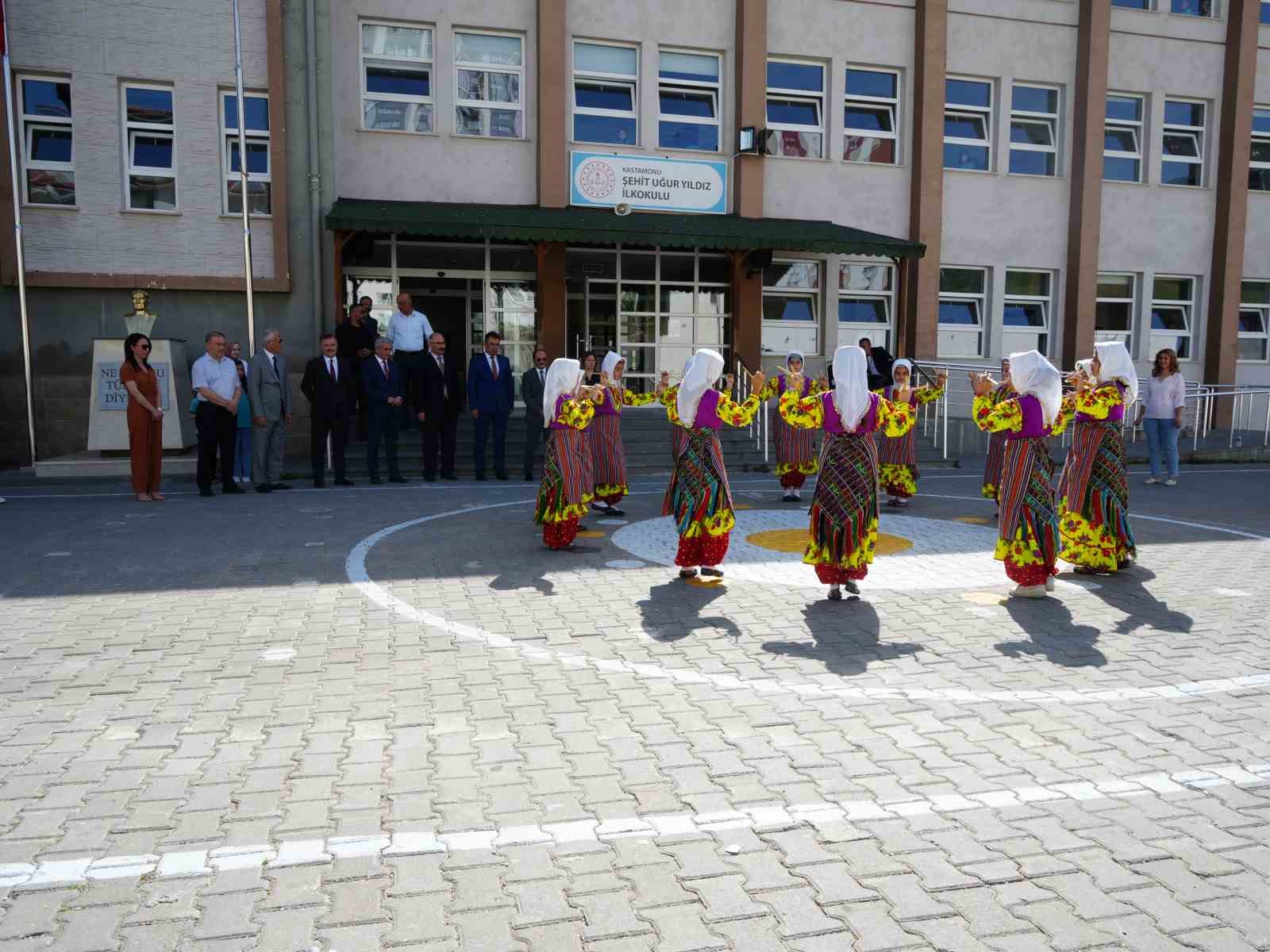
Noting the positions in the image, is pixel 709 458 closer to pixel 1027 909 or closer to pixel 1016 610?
pixel 1016 610

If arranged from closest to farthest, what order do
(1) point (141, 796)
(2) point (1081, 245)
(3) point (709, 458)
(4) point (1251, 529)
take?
1. (1) point (141, 796)
2. (3) point (709, 458)
3. (4) point (1251, 529)
4. (2) point (1081, 245)

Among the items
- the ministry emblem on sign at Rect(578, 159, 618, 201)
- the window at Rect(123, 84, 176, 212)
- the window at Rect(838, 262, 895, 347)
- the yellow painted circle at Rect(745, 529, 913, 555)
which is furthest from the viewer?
the window at Rect(838, 262, 895, 347)

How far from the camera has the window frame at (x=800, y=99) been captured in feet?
64.6

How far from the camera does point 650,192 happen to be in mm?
18859

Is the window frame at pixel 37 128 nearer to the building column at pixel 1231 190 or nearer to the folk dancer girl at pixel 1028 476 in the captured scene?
the folk dancer girl at pixel 1028 476

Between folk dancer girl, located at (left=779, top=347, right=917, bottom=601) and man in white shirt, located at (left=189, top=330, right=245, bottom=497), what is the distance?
8184mm

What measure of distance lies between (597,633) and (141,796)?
293 centimetres

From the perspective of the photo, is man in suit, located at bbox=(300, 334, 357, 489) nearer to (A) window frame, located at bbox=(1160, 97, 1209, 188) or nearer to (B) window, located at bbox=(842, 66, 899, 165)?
(B) window, located at bbox=(842, 66, 899, 165)

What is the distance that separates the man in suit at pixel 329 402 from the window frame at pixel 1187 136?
18.8m

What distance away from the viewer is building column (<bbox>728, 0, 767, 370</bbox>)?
19.1 m

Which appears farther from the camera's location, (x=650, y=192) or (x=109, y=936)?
(x=650, y=192)

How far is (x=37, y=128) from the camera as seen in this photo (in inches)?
638

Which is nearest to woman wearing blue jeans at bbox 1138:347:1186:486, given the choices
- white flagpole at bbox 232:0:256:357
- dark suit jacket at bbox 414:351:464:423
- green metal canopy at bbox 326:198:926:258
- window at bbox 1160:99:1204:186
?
green metal canopy at bbox 326:198:926:258

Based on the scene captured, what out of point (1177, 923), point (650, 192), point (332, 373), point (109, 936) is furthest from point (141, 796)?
point (650, 192)
